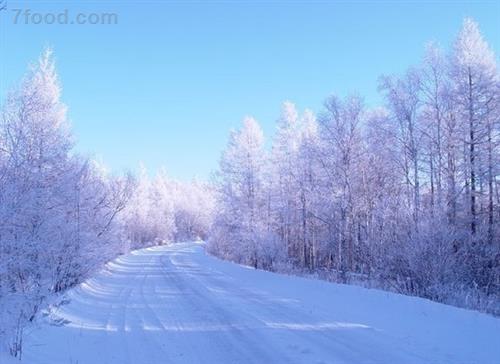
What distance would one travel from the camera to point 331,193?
26094mm

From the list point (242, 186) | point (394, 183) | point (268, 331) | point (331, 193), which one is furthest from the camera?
point (242, 186)

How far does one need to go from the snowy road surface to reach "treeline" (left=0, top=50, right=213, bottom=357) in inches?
37.4

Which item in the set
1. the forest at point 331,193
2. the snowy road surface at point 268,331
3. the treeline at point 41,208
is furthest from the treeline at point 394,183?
the treeline at point 41,208

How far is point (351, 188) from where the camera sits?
26.4 meters

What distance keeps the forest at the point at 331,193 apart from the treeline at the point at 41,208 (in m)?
0.05

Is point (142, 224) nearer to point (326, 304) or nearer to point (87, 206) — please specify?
point (87, 206)

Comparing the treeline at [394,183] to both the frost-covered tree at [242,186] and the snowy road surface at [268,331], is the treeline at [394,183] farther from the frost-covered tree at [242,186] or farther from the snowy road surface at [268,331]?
the snowy road surface at [268,331]

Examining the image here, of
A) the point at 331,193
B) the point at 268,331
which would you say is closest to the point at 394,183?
the point at 331,193

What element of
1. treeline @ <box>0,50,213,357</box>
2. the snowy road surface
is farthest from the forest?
the snowy road surface

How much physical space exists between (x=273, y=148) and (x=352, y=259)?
36.2 ft

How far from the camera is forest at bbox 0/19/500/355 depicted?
336 inches

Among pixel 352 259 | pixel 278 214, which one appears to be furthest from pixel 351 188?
pixel 278 214

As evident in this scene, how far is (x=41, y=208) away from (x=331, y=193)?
772 inches

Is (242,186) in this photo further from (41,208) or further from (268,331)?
(41,208)
